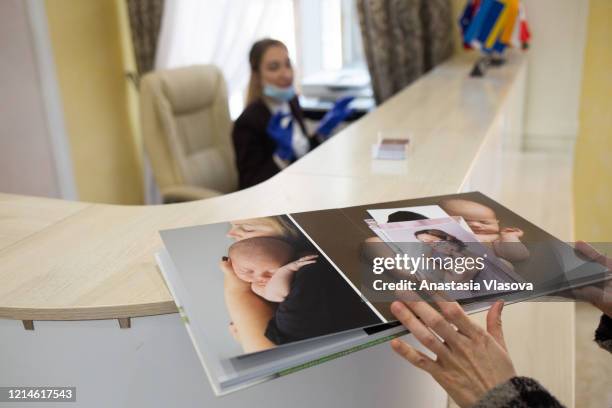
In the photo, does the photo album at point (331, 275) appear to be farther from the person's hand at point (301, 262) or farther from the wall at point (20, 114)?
the wall at point (20, 114)

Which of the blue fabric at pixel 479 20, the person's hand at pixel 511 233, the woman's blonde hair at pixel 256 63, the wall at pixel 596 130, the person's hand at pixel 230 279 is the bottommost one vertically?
the wall at pixel 596 130

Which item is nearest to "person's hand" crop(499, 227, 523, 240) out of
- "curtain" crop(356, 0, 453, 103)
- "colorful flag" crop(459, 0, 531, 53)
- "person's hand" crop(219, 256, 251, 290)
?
"person's hand" crop(219, 256, 251, 290)

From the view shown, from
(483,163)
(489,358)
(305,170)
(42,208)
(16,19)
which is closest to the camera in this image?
(489,358)

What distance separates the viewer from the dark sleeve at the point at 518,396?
25.8 inches

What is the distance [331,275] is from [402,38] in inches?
91.0

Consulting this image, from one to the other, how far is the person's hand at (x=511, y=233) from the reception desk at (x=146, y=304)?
0.78ft

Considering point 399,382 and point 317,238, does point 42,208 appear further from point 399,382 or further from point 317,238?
point 399,382

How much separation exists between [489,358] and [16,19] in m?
2.61

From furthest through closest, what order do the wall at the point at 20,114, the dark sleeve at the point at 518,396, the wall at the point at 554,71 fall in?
the wall at the point at 554,71, the wall at the point at 20,114, the dark sleeve at the point at 518,396

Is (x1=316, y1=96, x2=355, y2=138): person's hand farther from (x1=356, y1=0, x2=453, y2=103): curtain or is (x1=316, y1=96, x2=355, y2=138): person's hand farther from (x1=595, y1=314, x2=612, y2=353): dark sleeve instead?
(x1=595, y1=314, x2=612, y2=353): dark sleeve

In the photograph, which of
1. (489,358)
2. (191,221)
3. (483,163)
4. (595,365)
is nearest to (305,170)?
(191,221)

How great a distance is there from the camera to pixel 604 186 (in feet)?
9.40

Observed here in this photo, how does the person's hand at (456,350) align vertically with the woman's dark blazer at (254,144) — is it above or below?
above

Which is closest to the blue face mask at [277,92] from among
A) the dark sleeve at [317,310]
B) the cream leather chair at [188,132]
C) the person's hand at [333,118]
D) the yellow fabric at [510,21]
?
the person's hand at [333,118]
